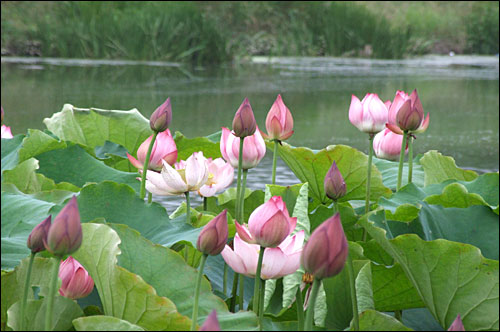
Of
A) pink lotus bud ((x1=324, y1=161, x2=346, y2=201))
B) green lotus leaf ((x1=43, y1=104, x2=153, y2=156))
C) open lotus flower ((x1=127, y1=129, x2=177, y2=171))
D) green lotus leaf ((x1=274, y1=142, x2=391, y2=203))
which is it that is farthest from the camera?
green lotus leaf ((x1=43, y1=104, x2=153, y2=156))

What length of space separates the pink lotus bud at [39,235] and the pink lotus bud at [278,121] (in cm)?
42

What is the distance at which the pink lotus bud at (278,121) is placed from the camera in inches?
33.9

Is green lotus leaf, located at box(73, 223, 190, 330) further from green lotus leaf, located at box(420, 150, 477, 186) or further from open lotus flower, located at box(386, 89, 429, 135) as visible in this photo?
green lotus leaf, located at box(420, 150, 477, 186)

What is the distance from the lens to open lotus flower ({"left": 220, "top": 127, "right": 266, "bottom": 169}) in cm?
83

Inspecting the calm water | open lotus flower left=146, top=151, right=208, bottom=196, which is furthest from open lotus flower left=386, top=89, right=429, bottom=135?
the calm water

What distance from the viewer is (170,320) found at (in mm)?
534

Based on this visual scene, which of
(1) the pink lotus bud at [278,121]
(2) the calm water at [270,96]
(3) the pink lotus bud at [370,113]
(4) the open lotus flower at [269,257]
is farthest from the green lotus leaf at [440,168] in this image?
(2) the calm water at [270,96]

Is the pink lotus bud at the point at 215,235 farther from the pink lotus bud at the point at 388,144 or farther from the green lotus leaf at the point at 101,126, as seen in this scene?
the green lotus leaf at the point at 101,126

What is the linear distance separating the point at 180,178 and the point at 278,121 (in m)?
0.16

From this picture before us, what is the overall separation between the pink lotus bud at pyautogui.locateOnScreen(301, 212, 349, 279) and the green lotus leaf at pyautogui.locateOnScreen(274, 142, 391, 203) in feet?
1.77

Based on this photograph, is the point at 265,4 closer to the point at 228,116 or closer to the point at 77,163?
the point at 228,116

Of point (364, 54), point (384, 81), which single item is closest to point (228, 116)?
point (384, 81)

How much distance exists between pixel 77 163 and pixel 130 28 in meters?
7.29

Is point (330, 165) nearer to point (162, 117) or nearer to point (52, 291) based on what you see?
point (162, 117)
